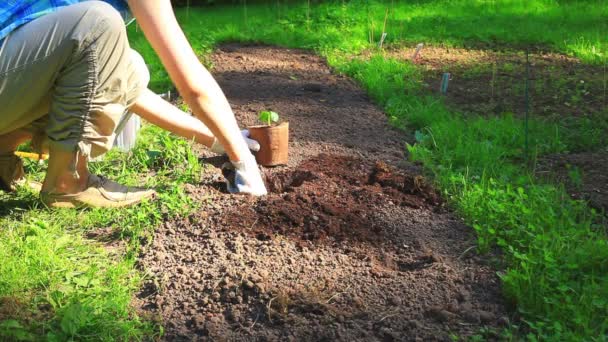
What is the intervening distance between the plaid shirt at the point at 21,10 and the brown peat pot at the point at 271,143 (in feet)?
3.16

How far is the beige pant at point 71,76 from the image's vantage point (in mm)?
2438

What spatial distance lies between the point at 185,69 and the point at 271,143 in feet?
2.23

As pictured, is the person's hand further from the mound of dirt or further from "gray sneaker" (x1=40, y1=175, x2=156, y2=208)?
"gray sneaker" (x1=40, y1=175, x2=156, y2=208)

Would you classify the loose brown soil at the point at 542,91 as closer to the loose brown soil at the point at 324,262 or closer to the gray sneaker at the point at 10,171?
the loose brown soil at the point at 324,262

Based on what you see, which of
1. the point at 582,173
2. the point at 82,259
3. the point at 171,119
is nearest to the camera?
the point at 82,259

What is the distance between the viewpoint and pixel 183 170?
10.6 feet

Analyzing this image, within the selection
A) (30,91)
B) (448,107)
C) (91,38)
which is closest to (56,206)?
(30,91)

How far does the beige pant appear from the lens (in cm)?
244

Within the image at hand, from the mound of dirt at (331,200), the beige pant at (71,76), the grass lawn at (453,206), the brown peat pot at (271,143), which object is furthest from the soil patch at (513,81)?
the beige pant at (71,76)

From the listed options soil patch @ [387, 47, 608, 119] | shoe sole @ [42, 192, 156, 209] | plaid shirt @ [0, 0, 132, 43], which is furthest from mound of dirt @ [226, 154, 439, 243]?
soil patch @ [387, 47, 608, 119]

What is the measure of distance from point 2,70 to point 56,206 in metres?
0.64

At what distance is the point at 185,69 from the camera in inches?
104

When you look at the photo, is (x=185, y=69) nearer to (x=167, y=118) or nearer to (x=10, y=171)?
(x=167, y=118)

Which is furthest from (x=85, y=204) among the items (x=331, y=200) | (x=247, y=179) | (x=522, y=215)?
(x=522, y=215)
